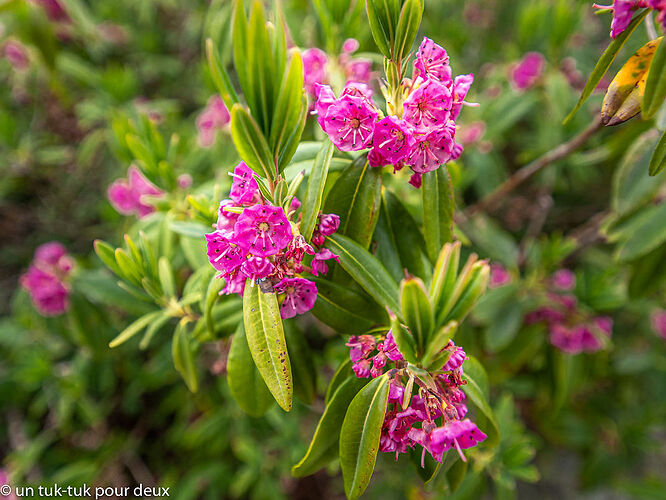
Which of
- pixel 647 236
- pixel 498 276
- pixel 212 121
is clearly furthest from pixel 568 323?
pixel 212 121

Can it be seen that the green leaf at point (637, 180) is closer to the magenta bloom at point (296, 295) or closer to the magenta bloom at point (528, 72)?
the magenta bloom at point (528, 72)

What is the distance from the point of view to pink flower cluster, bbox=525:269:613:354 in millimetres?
1470

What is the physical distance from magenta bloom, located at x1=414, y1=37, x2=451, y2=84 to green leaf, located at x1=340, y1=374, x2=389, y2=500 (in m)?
0.49

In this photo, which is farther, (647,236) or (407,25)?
(647,236)

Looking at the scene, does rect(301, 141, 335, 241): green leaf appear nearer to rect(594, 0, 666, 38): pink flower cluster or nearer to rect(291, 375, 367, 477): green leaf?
rect(291, 375, 367, 477): green leaf

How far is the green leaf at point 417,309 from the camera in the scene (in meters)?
0.58

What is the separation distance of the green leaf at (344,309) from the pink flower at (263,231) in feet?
0.46

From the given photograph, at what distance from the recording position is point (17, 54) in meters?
2.35

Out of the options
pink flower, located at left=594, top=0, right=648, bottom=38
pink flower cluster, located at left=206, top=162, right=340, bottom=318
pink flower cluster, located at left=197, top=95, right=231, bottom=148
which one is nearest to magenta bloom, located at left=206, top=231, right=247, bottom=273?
→ pink flower cluster, located at left=206, top=162, right=340, bottom=318

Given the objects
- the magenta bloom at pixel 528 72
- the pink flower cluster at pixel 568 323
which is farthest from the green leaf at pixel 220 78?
the magenta bloom at pixel 528 72

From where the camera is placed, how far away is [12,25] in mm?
1882

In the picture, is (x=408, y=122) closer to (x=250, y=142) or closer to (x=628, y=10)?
(x=250, y=142)

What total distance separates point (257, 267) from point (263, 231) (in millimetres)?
58

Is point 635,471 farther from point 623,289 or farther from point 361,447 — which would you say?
point 361,447
